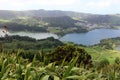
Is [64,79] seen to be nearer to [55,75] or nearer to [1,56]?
[55,75]

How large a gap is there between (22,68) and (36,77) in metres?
0.75

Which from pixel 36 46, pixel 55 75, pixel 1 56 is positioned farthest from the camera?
pixel 36 46

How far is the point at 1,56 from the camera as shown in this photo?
755 cm

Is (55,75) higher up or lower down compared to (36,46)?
higher up

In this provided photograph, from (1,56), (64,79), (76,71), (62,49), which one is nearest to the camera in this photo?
(64,79)

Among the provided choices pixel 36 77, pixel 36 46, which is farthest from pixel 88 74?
pixel 36 46

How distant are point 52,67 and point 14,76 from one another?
2.66ft

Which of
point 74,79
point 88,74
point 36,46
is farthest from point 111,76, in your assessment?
point 36,46

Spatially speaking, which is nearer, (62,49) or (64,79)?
(64,79)

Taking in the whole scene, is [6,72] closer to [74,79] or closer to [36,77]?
[36,77]

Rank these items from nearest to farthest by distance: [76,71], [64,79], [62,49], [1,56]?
[64,79] → [76,71] → [1,56] → [62,49]

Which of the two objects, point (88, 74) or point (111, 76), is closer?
point (88, 74)

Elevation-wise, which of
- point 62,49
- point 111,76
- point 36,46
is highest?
point 111,76

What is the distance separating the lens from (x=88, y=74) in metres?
6.81
